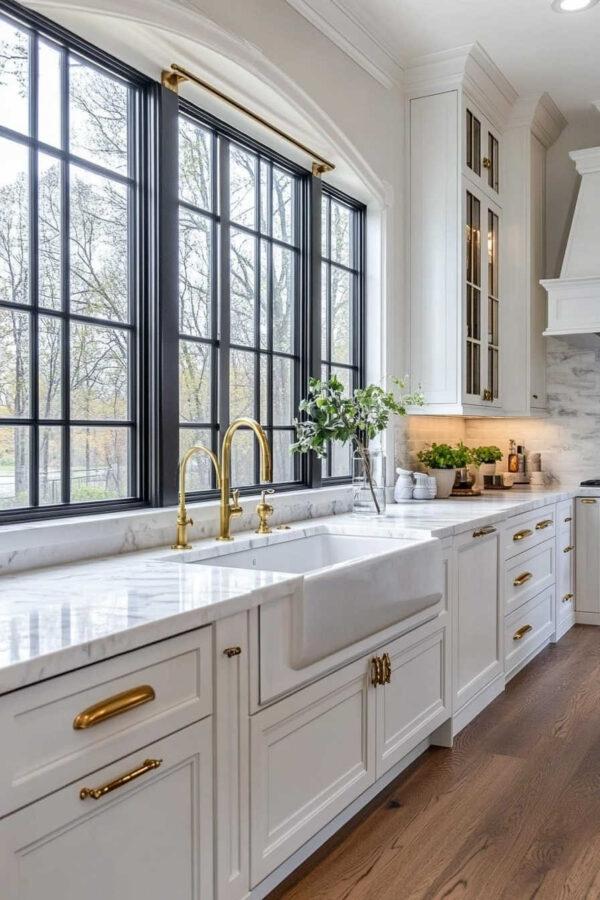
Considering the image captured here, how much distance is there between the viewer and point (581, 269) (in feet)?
15.3

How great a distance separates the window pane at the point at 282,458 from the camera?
3393 millimetres

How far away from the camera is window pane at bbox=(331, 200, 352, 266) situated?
12.6 ft

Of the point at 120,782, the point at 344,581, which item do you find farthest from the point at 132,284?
the point at 120,782

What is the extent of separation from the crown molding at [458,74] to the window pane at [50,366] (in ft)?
8.78

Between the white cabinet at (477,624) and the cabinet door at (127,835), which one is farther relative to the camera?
the white cabinet at (477,624)

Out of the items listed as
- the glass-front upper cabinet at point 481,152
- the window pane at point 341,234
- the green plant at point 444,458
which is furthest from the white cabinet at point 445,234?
the window pane at point 341,234

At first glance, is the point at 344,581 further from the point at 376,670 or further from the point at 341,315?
the point at 341,315

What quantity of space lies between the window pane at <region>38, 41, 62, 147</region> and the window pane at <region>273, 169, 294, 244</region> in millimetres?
1214

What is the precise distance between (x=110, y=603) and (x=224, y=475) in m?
0.92

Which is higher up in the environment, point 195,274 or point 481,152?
point 481,152

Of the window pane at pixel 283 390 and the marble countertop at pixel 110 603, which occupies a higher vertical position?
the window pane at pixel 283 390

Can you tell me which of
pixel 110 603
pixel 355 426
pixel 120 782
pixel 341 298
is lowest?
pixel 120 782

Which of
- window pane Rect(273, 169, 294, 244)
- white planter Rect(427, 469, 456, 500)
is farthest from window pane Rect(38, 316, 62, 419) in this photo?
white planter Rect(427, 469, 456, 500)

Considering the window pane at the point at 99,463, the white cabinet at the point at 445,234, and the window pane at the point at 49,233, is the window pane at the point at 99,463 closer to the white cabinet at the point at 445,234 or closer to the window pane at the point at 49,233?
the window pane at the point at 49,233
